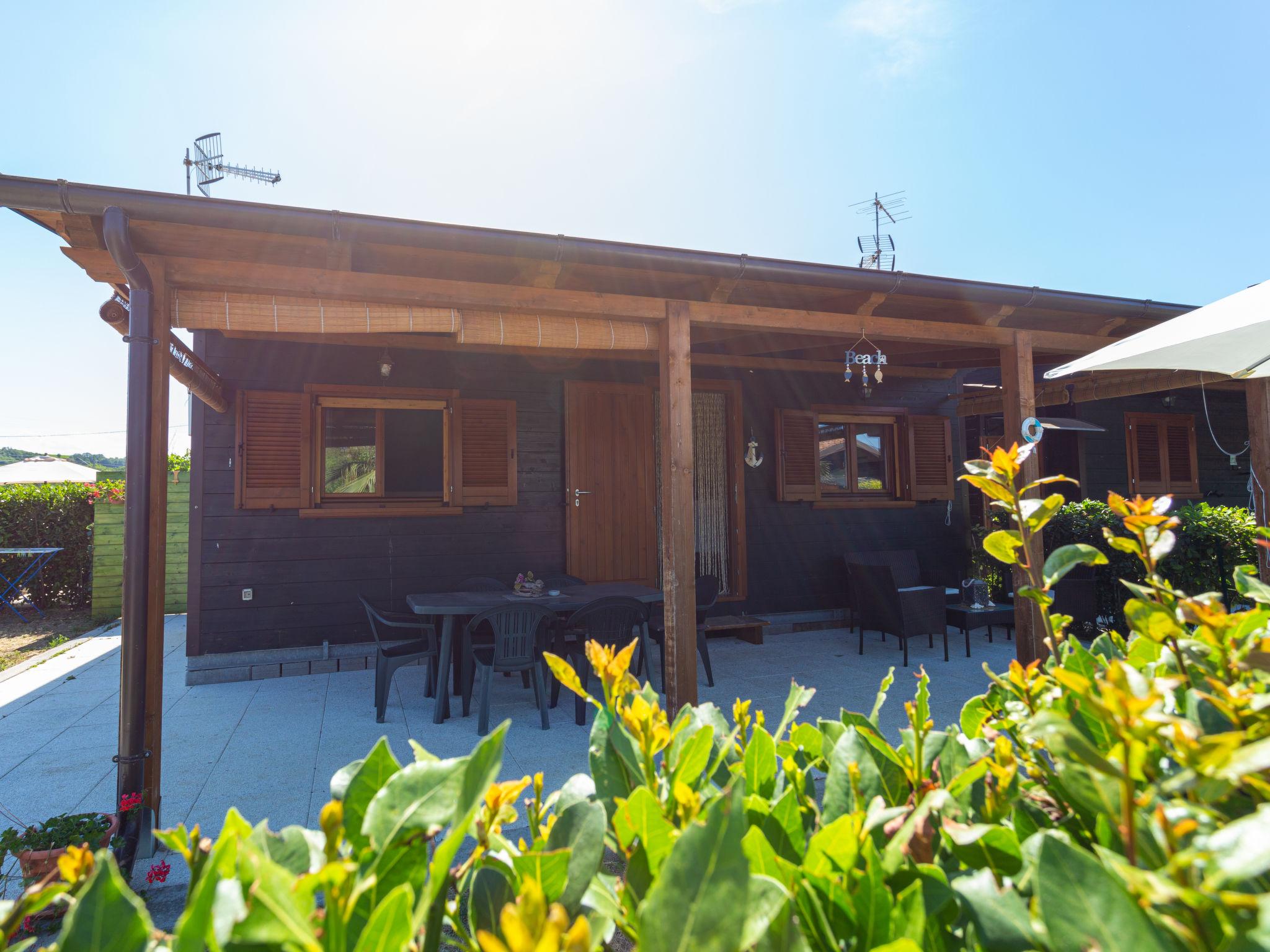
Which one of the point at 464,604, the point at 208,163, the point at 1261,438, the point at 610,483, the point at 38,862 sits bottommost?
the point at 38,862

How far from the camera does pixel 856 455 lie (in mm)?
7891

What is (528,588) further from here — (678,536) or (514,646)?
(678,536)

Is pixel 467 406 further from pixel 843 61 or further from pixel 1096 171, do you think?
pixel 1096 171

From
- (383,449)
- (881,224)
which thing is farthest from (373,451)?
(881,224)

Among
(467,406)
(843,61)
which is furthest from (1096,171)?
(467,406)

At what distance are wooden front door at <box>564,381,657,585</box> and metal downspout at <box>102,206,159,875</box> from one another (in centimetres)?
403

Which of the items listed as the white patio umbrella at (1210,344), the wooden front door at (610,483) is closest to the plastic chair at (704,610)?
the wooden front door at (610,483)

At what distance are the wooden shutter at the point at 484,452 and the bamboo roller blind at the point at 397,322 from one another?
2.68 m

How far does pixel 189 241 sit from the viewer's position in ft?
10.3

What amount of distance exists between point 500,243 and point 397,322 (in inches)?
28.5

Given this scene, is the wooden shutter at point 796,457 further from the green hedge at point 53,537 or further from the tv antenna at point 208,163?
the green hedge at point 53,537

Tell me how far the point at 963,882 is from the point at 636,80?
8218 millimetres

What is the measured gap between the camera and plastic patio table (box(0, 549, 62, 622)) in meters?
8.91

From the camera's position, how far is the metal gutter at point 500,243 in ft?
9.31
